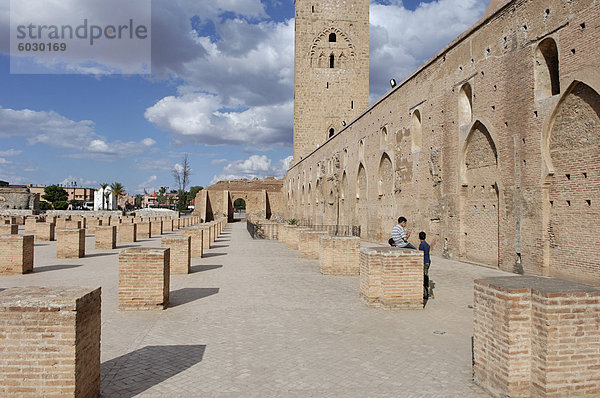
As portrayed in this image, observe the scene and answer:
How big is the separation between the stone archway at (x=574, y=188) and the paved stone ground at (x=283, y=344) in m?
2.45

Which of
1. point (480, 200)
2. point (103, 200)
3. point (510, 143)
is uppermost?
point (510, 143)

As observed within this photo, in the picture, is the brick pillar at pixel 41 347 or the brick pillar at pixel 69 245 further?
the brick pillar at pixel 69 245

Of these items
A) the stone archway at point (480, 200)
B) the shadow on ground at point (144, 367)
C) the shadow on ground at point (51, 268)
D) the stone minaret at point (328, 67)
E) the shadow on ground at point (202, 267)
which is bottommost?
the shadow on ground at point (202, 267)

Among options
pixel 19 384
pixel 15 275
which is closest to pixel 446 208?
pixel 15 275

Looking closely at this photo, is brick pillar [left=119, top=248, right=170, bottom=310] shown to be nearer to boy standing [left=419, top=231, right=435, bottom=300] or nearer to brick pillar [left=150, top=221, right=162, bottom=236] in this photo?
boy standing [left=419, top=231, right=435, bottom=300]

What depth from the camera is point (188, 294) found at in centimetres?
794

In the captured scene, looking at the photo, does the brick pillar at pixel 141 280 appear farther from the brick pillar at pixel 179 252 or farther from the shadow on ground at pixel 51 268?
the shadow on ground at pixel 51 268

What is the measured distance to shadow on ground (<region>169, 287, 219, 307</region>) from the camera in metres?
7.31

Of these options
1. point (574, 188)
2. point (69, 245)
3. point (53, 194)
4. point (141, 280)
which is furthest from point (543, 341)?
point (53, 194)

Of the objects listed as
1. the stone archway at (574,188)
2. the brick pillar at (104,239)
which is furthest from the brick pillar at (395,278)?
the brick pillar at (104,239)

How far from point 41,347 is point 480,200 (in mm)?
12292

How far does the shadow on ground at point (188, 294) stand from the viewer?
24.0 ft

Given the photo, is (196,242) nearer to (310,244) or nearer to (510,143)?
(310,244)

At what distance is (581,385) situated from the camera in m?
3.31
